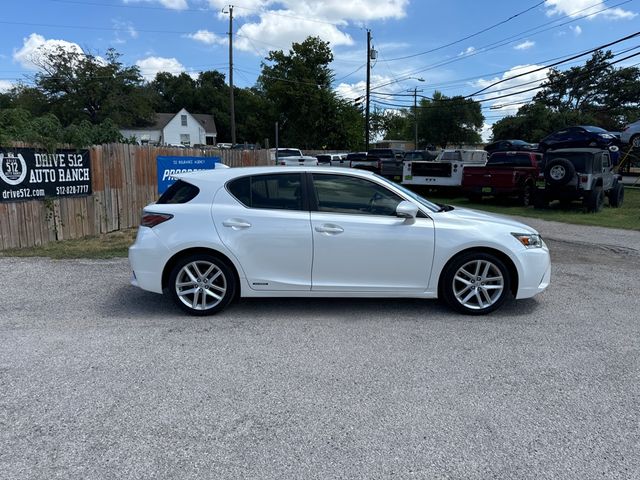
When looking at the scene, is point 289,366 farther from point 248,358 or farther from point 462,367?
point 462,367

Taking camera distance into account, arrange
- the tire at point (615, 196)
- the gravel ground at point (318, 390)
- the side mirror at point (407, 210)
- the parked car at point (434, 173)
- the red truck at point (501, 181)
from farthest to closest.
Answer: the parked car at point (434, 173)
the tire at point (615, 196)
the red truck at point (501, 181)
the side mirror at point (407, 210)
the gravel ground at point (318, 390)

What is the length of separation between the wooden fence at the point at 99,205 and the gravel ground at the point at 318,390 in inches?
139

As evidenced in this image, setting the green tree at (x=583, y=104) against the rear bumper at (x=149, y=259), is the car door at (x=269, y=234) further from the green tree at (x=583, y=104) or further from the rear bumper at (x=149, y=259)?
the green tree at (x=583, y=104)

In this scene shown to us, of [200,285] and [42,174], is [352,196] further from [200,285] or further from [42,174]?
[42,174]

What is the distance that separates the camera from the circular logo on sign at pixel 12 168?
8359 mm

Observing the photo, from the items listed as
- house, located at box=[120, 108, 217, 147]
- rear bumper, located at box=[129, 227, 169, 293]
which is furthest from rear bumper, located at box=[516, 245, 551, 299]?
house, located at box=[120, 108, 217, 147]

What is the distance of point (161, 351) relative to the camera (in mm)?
4234

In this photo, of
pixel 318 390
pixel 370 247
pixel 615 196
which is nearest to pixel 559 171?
pixel 615 196

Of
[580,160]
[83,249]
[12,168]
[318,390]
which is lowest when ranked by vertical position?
[318,390]

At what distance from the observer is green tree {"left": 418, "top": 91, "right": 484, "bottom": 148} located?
68938 millimetres

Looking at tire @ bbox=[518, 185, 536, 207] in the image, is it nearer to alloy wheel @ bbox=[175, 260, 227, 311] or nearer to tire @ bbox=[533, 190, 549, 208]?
tire @ bbox=[533, 190, 549, 208]

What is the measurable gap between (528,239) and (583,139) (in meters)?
19.6

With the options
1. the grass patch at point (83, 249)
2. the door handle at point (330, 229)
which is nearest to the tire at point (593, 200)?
the door handle at point (330, 229)

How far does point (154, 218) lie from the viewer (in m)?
5.15
